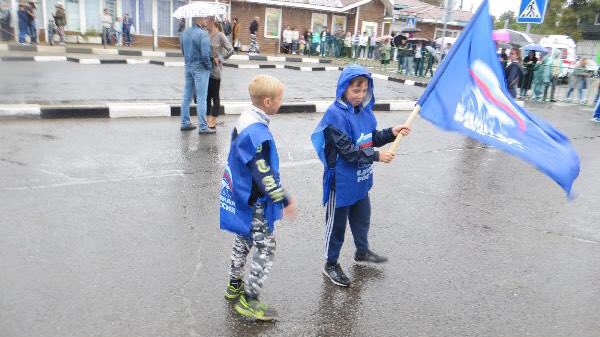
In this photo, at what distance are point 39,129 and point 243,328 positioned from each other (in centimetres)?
613

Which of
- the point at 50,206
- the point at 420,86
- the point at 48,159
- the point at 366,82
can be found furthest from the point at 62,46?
the point at 366,82

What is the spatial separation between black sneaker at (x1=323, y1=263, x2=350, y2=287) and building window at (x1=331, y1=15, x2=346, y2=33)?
30.9 meters

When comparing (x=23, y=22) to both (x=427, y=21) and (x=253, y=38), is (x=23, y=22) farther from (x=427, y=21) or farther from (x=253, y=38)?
(x=427, y=21)

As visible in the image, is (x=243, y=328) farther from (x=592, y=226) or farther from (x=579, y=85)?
(x=579, y=85)

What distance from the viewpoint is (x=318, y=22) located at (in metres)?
32.5

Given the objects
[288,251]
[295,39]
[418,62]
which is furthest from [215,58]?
[295,39]

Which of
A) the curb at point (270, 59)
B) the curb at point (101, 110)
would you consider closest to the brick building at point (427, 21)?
the curb at point (270, 59)

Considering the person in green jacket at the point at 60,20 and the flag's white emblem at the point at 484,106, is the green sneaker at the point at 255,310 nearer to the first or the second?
the flag's white emblem at the point at 484,106

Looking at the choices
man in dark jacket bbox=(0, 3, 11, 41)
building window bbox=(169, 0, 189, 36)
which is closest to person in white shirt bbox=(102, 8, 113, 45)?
building window bbox=(169, 0, 189, 36)

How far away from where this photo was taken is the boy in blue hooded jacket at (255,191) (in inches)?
117

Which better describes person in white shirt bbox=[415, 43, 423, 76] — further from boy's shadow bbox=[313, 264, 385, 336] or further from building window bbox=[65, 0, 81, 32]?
boy's shadow bbox=[313, 264, 385, 336]

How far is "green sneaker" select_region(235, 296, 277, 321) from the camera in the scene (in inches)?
127

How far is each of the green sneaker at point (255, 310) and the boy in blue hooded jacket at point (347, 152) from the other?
684mm

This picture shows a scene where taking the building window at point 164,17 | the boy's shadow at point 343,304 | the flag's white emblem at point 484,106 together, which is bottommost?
the boy's shadow at point 343,304
